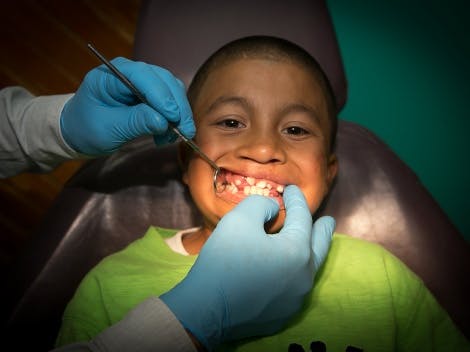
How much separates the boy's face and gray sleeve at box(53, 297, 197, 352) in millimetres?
407

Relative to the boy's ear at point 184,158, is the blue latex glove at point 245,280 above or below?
below

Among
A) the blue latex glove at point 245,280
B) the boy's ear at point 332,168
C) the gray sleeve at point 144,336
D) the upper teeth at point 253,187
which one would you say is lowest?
the gray sleeve at point 144,336

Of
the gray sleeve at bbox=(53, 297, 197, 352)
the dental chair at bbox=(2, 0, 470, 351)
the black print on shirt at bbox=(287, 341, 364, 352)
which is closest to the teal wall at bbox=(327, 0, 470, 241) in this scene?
the dental chair at bbox=(2, 0, 470, 351)

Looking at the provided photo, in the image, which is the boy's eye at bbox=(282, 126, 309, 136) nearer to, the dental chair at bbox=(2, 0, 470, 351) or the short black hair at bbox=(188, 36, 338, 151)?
the short black hair at bbox=(188, 36, 338, 151)

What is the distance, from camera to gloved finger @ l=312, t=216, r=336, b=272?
1147 millimetres

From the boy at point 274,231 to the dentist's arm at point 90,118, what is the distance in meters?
0.15

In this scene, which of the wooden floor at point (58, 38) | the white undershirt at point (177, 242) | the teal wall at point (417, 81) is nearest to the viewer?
the white undershirt at point (177, 242)

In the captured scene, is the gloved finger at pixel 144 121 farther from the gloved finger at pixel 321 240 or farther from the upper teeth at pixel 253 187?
the gloved finger at pixel 321 240

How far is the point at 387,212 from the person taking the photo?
1.49m

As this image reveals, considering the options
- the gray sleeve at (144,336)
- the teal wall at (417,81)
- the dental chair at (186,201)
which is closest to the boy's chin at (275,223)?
the dental chair at (186,201)

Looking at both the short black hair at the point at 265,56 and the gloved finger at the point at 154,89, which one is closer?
Result: the gloved finger at the point at 154,89

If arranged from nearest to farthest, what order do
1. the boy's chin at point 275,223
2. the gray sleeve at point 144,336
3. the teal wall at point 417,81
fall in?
the gray sleeve at point 144,336 → the boy's chin at point 275,223 → the teal wall at point 417,81

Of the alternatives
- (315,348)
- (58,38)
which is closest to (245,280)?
(315,348)

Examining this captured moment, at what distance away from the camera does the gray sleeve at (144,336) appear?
33.4 inches
